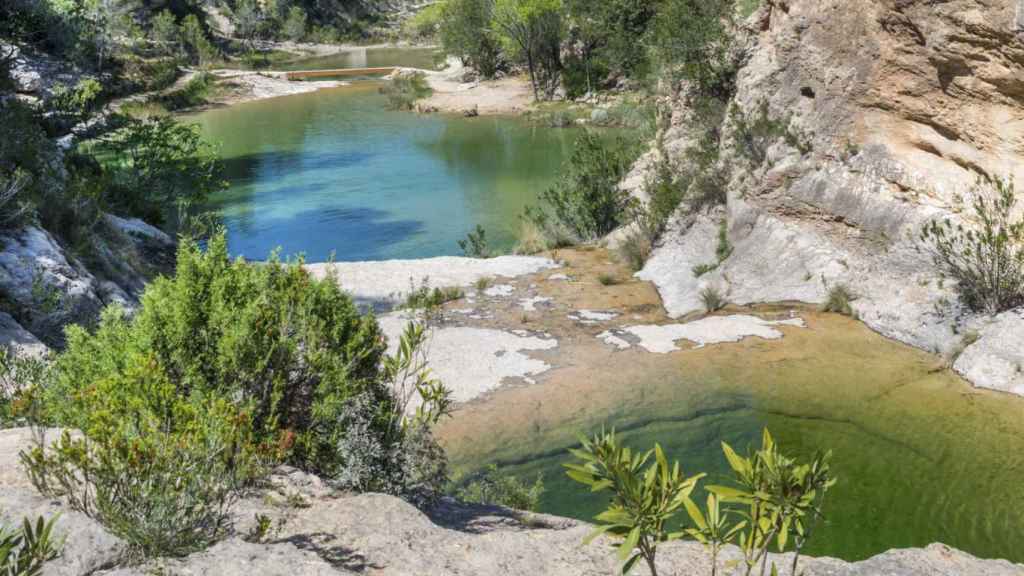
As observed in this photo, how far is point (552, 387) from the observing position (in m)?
10.4

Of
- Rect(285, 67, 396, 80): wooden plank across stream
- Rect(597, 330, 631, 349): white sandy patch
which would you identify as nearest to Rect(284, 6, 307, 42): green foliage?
Rect(285, 67, 396, 80): wooden plank across stream

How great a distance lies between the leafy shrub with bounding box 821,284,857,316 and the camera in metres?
12.2

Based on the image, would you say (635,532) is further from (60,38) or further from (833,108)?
(60,38)

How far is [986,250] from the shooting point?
10.8 m

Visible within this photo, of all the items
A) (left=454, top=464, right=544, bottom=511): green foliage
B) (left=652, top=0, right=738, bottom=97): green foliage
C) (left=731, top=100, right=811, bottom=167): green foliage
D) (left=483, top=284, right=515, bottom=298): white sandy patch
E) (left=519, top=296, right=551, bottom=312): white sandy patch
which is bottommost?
(left=483, top=284, right=515, bottom=298): white sandy patch

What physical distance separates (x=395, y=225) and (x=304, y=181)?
290 inches

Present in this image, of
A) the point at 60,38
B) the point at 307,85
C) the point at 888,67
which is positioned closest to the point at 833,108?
the point at 888,67

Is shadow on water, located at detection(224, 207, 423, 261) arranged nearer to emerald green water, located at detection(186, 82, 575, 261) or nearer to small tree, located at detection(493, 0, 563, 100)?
emerald green water, located at detection(186, 82, 575, 261)

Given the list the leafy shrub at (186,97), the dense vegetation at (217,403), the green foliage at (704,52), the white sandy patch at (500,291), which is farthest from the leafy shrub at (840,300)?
the leafy shrub at (186,97)

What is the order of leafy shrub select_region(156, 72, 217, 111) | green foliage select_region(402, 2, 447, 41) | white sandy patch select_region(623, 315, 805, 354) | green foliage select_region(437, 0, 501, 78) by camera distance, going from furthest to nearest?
green foliage select_region(402, 2, 447, 41), green foliage select_region(437, 0, 501, 78), leafy shrub select_region(156, 72, 217, 111), white sandy patch select_region(623, 315, 805, 354)

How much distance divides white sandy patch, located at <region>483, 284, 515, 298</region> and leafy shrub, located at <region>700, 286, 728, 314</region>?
3.23 metres

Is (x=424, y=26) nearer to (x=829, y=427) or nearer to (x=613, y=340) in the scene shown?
(x=613, y=340)

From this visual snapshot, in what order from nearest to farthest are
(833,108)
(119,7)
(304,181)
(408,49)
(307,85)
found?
(833,108)
(304,181)
(307,85)
(119,7)
(408,49)

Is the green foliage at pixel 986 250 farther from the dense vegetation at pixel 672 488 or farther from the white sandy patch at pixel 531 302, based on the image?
the dense vegetation at pixel 672 488
